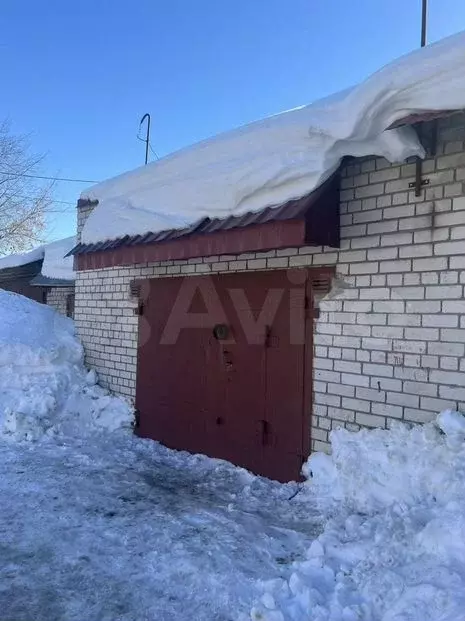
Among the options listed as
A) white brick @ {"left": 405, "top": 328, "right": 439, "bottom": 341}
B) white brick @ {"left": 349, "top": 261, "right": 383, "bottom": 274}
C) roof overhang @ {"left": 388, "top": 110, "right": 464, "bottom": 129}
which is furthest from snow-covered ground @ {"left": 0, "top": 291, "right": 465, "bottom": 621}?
roof overhang @ {"left": 388, "top": 110, "right": 464, "bottom": 129}

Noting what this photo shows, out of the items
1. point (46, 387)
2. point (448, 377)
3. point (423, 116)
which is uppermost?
point (423, 116)

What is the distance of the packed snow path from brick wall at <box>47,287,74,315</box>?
7.08 meters

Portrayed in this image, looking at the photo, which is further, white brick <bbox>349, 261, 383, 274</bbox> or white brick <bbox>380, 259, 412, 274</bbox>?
white brick <bbox>349, 261, 383, 274</bbox>

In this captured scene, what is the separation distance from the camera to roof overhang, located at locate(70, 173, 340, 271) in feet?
13.3

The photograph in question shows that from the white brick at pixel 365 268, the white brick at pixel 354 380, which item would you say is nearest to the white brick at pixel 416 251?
the white brick at pixel 365 268

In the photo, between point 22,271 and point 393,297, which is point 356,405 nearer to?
point 393,297

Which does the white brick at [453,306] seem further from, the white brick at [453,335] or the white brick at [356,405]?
the white brick at [356,405]

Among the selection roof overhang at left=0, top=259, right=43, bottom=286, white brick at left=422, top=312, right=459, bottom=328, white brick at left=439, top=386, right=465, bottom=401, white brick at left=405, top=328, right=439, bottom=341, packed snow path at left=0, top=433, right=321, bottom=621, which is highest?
roof overhang at left=0, top=259, right=43, bottom=286

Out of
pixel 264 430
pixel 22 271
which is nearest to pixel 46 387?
pixel 264 430

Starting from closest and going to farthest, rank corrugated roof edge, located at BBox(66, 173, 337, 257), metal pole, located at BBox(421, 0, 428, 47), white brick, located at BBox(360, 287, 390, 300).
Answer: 1. corrugated roof edge, located at BBox(66, 173, 337, 257)
2. white brick, located at BBox(360, 287, 390, 300)
3. metal pole, located at BBox(421, 0, 428, 47)

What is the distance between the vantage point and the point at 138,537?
12.0 feet

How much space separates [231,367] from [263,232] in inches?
66.1

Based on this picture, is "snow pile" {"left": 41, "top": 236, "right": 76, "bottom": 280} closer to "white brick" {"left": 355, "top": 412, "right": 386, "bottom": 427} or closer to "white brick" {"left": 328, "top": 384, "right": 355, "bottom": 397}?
"white brick" {"left": 328, "top": 384, "right": 355, "bottom": 397}

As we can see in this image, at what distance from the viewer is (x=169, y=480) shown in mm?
4965
